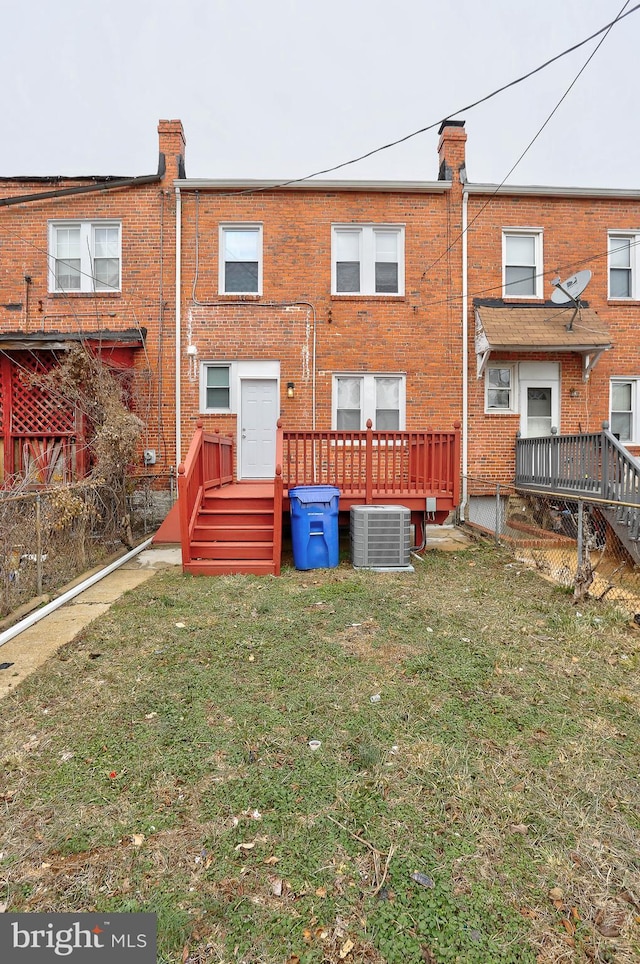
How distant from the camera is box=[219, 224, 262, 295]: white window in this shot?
10.1 metres

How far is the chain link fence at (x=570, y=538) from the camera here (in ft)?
17.5

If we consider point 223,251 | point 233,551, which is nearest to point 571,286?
point 223,251

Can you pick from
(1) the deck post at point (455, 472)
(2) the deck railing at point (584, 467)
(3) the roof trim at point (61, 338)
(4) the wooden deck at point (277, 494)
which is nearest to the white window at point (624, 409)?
(2) the deck railing at point (584, 467)

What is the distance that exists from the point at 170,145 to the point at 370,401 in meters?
6.94

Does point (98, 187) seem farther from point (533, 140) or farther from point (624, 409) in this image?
point (624, 409)

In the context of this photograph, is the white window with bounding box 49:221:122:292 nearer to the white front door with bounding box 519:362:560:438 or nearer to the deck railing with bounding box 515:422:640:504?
the white front door with bounding box 519:362:560:438

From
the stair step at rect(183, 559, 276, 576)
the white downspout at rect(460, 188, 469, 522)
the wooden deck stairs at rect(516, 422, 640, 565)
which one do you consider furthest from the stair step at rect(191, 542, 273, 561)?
the white downspout at rect(460, 188, 469, 522)

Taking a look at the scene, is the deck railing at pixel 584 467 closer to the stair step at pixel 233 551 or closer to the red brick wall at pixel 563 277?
the red brick wall at pixel 563 277

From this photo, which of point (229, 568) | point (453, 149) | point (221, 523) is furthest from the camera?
point (453, 149)

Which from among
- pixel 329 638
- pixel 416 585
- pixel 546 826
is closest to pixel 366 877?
pixel 546 826

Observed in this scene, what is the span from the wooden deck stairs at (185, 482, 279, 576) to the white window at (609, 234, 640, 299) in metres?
9.42

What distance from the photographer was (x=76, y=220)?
32.9ft

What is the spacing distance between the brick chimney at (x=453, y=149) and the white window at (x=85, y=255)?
24.0 ft

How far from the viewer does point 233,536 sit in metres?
6.71
